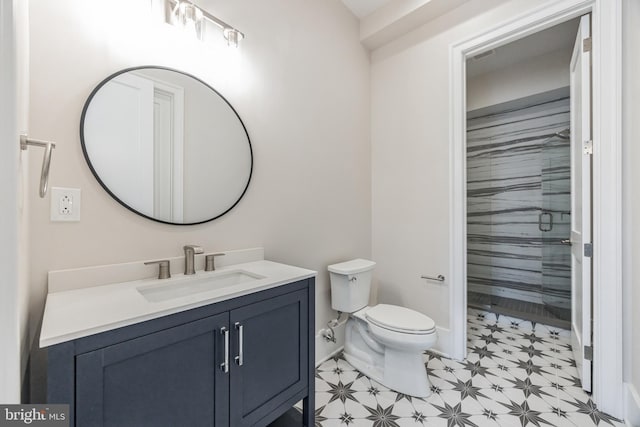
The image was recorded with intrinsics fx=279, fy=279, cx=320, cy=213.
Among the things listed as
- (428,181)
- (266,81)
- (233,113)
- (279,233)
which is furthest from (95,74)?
(428,181)

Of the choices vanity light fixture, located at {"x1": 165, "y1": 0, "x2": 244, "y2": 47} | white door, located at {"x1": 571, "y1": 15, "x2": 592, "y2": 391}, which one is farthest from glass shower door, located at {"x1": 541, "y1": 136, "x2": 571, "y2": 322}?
vanity light fixture, located at {"x1": 165, "y1": 0, "x2": 244, "y2": 47}

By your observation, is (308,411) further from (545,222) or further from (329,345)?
(545,222)

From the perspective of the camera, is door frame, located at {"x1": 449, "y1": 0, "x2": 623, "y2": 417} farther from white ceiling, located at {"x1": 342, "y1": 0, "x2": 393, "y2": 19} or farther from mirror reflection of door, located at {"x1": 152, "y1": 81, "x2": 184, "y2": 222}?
mirror reflection of door, located at {"x1": 152, "y1": 81, "x2": 184, "y2": 222}

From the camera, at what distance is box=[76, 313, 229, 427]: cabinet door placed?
2.44ft

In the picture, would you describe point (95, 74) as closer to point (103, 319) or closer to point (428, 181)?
point (103, 319)

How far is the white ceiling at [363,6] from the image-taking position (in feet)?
7.33

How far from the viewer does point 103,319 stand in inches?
30.9

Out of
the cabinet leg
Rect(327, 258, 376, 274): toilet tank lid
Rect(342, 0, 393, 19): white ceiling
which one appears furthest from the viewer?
Rect(342, 0, 393, 19): white ceiling

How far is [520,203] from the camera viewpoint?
2936mm

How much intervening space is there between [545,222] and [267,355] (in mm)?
2981

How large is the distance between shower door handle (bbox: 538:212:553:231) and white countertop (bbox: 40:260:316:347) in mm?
2806

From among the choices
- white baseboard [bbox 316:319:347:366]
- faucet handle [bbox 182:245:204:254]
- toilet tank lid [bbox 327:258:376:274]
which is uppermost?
faucet handle [bbox 182:245:204:254]

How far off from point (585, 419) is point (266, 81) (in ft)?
8.36

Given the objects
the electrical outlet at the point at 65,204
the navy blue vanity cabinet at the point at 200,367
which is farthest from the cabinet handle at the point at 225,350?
the electrical outlet at the point at 65,204
